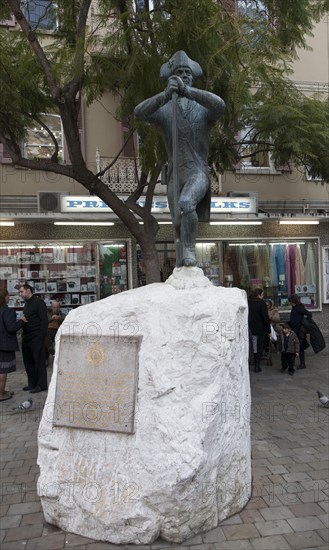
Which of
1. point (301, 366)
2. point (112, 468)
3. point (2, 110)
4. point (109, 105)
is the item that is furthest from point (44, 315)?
point (109, 105)

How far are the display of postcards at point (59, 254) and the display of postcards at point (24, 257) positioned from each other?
0.56 metres

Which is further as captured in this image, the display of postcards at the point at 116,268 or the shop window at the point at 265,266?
the shop window at the point at 265,266

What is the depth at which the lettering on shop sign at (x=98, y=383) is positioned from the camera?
3070mm

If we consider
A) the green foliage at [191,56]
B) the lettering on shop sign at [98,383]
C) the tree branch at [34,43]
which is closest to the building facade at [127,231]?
the green foliage at [191,56]

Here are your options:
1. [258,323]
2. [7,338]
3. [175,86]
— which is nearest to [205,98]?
[175,86]

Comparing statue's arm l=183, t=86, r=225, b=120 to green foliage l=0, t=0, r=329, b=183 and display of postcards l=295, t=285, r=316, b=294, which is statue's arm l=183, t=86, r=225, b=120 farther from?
display of postcards l=295, t=285, r=316, b=294

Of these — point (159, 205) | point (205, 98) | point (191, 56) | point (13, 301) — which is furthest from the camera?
point (13, 301)

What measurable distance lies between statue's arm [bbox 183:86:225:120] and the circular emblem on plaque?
232 cm

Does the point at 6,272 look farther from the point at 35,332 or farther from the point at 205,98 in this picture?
the point at 205,98

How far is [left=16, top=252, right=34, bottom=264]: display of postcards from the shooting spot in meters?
10.7

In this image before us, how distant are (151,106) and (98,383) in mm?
2548

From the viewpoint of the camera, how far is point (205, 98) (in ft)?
12.7

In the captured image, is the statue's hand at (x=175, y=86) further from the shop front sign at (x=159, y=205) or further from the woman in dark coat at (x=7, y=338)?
the shop front sign at (x=159, y=205)

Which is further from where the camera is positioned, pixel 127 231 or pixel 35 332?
pixel 127 231
